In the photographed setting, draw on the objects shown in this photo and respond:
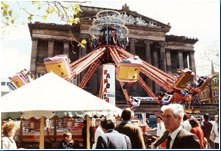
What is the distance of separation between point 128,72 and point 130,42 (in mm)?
24828

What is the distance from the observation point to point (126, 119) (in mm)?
3678

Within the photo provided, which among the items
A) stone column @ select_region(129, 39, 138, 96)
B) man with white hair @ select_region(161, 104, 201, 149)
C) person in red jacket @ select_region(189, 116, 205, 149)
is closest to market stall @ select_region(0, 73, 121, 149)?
person in red jacket @ select_region(189, 116, 205, 149)

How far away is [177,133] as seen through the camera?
2547mm

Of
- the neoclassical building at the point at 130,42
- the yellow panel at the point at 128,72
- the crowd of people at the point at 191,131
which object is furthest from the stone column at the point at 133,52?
the crowd of people at the point at 191,131

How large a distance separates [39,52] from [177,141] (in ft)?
110

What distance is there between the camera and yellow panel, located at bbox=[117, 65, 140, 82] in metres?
8.52

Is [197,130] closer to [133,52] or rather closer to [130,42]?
[133,52]

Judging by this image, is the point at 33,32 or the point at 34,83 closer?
the point at 34,83

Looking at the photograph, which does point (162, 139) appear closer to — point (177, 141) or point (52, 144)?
point (177, 141)

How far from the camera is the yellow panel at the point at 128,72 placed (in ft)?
28.0

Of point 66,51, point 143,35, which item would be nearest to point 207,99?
point 143,35

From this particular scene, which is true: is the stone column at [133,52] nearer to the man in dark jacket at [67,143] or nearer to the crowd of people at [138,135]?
the man in dark jacket at [67,143]

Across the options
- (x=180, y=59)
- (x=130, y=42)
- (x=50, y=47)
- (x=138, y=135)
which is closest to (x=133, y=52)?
(x=130, y=42)

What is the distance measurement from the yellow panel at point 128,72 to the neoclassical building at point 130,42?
20081mm
